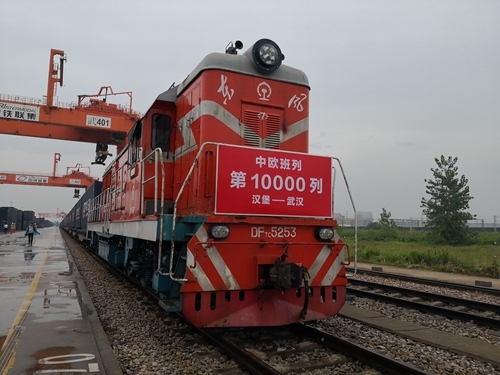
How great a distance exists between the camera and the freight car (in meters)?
4.63

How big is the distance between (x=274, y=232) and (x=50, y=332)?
308cm

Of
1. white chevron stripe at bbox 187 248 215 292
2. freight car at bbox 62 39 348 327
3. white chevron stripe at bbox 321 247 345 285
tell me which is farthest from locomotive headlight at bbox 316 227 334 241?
white chevron stripe at bbox 187 248 215 292

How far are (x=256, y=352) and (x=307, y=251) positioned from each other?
135 cm

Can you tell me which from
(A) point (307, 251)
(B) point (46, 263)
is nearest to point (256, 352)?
(A) point (307, 251)

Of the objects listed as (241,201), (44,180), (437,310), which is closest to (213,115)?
(241,201)

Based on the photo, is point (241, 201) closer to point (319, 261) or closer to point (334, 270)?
point (319, 261)

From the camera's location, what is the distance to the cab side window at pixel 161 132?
633 centimetres

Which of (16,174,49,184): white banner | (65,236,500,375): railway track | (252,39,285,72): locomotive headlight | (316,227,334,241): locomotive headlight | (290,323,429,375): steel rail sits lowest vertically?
(65,236,500,375): railway track

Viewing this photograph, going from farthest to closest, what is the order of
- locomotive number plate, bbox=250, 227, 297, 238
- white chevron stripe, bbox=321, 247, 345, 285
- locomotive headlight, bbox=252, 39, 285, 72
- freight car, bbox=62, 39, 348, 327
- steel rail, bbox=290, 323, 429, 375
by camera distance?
locomotive headlight, bbox=252, 39, 285, 72, white chevron stripe, bbox=321, 247, 345, 285, locomotive number plate, bbox=250, 227, 297, 238, freight car, bbox=62, 39, 348, 327, steel rail, bbox=290, 323, 429, 375

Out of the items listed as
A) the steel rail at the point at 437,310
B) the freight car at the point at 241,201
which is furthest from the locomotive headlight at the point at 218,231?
the steel rail at the point at 437,310

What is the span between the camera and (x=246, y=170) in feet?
16.1

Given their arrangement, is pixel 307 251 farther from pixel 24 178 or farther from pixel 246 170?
pixel 24 178

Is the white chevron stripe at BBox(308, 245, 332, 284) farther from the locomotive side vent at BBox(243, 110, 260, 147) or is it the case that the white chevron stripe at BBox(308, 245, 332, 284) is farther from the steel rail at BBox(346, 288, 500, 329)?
the steel rail at BBox(346, 288, 500, 329)

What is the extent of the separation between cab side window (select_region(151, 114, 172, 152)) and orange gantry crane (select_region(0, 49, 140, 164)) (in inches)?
677
